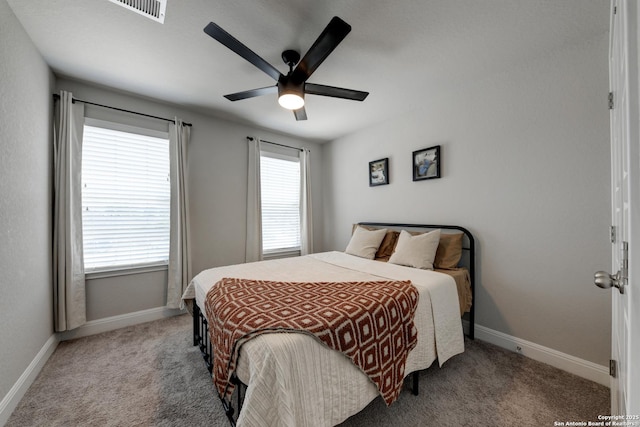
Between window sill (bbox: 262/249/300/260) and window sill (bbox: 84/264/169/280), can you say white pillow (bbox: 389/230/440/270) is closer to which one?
window sill (bbox: 262/249/300/260)

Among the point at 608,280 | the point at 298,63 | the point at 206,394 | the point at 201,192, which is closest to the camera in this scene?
the point at 608,280

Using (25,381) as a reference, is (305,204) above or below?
above

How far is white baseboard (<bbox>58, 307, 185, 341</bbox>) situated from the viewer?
8.10 feet

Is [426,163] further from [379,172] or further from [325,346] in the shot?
[325,346]

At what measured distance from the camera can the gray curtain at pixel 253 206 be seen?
358cm

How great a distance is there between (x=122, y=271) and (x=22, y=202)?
119cm

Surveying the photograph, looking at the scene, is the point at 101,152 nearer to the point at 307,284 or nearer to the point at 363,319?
the point at 307,284

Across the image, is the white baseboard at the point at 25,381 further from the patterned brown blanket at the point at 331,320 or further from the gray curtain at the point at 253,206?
the gray curtain at the point at 253,206

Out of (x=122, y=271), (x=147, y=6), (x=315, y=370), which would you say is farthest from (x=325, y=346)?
(x=122, y=271)

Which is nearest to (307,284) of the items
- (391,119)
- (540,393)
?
(540,393)

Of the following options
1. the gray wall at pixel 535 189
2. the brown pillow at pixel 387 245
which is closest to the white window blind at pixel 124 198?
the brown pillow at pixel 387 245

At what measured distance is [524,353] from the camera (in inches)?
85.1

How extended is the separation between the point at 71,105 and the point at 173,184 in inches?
44.4

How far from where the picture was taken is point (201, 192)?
3248 mm
